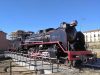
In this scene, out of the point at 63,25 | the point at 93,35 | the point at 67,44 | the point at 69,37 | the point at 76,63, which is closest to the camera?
the point at 76,63

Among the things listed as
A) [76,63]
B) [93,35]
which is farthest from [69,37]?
[93,35]

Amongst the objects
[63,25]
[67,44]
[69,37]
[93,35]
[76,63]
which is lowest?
[76,63]

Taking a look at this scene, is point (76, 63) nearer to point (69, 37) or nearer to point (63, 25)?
point (69, 37)

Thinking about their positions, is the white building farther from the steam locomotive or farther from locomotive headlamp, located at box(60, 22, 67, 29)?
locomotive headlamp, located at box(60, 22, 67, 29)

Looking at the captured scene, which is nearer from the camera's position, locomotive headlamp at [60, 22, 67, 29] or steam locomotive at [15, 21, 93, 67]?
steam locomotive at [15, 21, 93, 67]

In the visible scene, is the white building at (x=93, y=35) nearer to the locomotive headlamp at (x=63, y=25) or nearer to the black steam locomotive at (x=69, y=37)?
the black steam locomotive at (x=69, y=37)

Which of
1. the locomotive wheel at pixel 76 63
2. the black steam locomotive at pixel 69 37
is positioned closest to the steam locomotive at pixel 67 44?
the black steam locomotive at pixel 69 37

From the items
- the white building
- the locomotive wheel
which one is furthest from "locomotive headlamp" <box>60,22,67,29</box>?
the white building

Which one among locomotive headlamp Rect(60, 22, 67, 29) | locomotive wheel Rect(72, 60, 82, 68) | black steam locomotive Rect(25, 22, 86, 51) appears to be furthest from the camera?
locomotive headlamp Rect(60, 22, 67, 29)

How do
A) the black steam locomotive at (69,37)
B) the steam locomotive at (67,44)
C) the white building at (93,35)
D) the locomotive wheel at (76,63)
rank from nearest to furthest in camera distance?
the locomotive wheel at (76,63), the steam locomotive at (67,44), the black steam locomotive at (69,37), the white building at (93,35)

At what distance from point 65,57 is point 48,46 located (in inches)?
171

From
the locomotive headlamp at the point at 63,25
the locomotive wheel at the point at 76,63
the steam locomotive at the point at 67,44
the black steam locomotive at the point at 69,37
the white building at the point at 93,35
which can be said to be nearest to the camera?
the locomotive wheel at the point at 76,63

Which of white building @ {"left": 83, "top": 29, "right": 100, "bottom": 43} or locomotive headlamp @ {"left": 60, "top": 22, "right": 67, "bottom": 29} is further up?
white building @ {"left": 83, "top": 29, "right": 100, "bottom": 43}

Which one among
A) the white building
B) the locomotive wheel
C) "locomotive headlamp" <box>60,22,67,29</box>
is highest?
the white building
